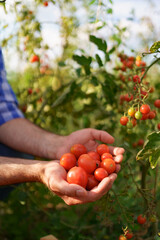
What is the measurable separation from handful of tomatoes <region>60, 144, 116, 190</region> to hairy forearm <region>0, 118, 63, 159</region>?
13.2 inches

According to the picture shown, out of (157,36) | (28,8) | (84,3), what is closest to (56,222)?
(28,8)

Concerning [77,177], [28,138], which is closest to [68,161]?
[77,177]

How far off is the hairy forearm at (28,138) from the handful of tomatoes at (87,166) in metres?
0.33

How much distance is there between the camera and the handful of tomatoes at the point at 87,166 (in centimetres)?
140

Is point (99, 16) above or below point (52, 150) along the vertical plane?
above

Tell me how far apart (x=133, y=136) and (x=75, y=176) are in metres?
0.96

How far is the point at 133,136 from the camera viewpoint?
2.18m

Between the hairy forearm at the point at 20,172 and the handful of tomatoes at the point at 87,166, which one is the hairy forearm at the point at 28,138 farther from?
the hairy forearm at the point at 20,172

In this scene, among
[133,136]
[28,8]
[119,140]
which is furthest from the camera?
[119,140]

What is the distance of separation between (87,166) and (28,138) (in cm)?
76

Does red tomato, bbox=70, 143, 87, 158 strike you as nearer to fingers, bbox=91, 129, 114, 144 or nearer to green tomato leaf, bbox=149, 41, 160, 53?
fingers, bbox=91, 129, 114, 144

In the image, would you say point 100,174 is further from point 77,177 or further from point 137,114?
point 137,114

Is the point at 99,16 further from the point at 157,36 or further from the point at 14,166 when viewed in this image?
the point at 14,166

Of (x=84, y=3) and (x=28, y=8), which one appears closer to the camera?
(x=28, y=8)
